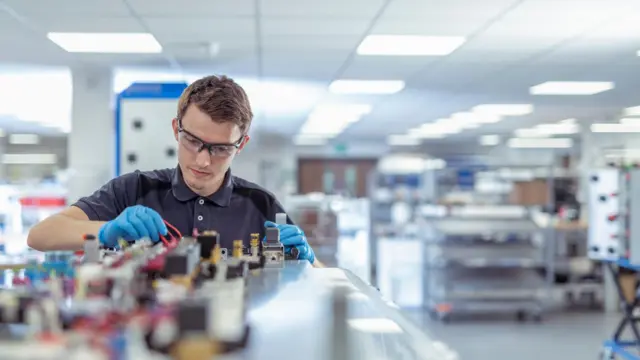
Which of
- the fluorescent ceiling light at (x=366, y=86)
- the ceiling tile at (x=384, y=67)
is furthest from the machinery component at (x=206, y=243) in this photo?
the fluorescent ceiling light at (x=366, y=86)

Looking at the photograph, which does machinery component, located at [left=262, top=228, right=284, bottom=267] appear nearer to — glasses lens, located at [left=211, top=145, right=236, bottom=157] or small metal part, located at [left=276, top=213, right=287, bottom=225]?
small metal part, located at [left=276, top=213, right=287, bottom=225]

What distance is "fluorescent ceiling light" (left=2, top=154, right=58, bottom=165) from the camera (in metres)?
15.9

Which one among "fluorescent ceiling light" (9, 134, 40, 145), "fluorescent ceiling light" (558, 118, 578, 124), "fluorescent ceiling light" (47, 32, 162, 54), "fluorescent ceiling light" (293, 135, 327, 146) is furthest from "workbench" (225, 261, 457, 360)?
"fluorescent ceiling light" (9, 134, 40, 145)

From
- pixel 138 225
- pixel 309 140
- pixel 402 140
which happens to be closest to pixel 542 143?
pixel 402 140

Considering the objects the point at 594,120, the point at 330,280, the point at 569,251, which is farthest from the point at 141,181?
the point at 594,120

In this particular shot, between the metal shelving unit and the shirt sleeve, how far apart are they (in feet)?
16.4

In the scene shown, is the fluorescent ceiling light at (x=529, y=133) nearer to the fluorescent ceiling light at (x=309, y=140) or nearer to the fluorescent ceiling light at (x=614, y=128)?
the fluorescent ceiling light at (x=614, y=128)

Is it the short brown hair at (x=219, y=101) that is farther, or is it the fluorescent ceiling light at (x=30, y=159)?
the fluorescent ceiling light at (x=30, y=159)

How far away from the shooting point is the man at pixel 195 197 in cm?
163

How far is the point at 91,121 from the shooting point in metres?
5.93

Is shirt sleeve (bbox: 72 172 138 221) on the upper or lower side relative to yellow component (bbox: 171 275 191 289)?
upper

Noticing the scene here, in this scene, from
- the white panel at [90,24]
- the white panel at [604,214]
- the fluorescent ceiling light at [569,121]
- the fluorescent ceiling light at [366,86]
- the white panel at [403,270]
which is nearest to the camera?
the white panel at [90,24]

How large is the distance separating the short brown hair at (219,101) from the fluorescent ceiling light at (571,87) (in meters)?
5.48

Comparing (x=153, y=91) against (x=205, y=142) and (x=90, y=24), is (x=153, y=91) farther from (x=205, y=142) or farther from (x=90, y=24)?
(x=205, y=142)
